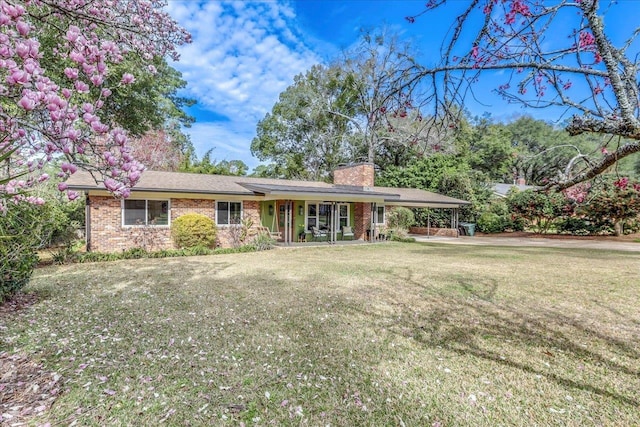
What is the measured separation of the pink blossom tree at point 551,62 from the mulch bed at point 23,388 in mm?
4540

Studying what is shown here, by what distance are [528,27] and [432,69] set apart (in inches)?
33.7

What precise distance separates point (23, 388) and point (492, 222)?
24927 mm

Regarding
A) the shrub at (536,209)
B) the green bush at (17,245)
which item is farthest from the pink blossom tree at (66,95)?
the shrub at (536,209)

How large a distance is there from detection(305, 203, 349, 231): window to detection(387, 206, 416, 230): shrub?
3524 mm

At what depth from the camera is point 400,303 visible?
594cm

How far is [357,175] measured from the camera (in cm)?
1925

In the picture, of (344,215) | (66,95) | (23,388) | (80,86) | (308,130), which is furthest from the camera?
(308,130)

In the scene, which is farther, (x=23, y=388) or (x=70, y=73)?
(x=23, y=388)

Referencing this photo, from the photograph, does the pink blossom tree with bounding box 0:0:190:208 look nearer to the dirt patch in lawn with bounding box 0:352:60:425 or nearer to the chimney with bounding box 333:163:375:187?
the dirt patch in lawn with bounding box 0:352:60:425

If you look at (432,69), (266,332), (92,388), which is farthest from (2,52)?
(266,332)

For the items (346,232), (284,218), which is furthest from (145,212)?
(346,232)

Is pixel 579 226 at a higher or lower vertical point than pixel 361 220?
lower

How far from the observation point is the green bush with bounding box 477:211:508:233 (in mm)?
22656

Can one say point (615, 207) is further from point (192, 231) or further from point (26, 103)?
point (26, 103)
